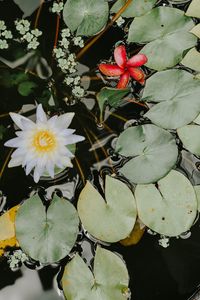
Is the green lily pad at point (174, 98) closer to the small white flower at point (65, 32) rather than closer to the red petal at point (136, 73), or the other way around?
the red petal at point (136, 73)

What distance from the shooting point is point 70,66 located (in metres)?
2.37

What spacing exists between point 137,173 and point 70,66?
56cm

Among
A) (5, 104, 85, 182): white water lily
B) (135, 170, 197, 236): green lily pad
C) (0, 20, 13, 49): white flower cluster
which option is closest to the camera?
(5, 104, 85, 182): white water lily

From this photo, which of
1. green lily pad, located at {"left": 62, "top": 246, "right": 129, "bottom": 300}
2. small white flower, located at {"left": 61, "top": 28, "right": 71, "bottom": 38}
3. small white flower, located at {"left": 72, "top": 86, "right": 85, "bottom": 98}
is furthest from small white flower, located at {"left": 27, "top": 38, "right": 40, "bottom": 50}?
green lily pad, located at {"left": 62, "top": 246, "right": 129, "bottom": 300}

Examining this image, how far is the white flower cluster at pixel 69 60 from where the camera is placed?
2354 millimetres

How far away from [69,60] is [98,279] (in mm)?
914

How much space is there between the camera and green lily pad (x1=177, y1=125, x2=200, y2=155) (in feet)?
7.26

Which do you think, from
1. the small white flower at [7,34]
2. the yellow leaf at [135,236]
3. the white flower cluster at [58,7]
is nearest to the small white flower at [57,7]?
the white flower cluster at [58,7]

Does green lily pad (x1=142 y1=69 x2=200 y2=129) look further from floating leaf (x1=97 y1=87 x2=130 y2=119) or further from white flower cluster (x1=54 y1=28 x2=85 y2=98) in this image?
white flower cluster (x1=54 y1=28 x2=85 y2=98)

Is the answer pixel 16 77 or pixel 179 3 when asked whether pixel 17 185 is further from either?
pixel 179 3

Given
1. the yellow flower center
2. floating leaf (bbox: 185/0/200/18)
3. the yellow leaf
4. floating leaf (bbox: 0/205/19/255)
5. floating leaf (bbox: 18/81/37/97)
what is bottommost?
the yellow leaf

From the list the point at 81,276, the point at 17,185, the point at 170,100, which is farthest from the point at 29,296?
the point at 170,100

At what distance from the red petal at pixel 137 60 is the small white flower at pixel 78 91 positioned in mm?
242

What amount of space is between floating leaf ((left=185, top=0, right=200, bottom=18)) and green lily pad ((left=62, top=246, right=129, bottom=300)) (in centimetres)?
103
